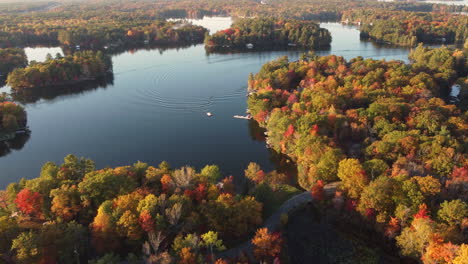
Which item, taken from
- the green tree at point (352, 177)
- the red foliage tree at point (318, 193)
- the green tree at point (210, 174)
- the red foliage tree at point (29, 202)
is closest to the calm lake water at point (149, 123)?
the green tree at point (210, 174)

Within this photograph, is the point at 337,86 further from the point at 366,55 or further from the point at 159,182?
the point at 366,55

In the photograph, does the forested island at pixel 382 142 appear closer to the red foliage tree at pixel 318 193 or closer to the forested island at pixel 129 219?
the red foliage tree at pixel 318 193

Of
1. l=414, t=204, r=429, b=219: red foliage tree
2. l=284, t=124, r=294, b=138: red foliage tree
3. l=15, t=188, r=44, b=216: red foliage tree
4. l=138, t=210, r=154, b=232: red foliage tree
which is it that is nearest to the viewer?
l=138, t=210, r=154, b=232: red foliage tree

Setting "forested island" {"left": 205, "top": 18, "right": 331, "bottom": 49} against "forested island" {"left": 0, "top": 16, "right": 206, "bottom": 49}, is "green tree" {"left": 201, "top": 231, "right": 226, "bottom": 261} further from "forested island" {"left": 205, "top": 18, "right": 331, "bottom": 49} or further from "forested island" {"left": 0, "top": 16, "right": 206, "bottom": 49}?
Answer: "forested island" {"left": 0, "top": 16, "right": 206, "bottom": 49}

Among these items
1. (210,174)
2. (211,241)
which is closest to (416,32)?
(210,174)

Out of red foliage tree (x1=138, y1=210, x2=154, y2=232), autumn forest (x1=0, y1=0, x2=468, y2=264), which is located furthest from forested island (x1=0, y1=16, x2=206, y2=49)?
red foliage tree (x1=138, y1=210, x2=154, y2=232)

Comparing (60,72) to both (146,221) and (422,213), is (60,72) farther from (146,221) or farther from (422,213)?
(422,213)
